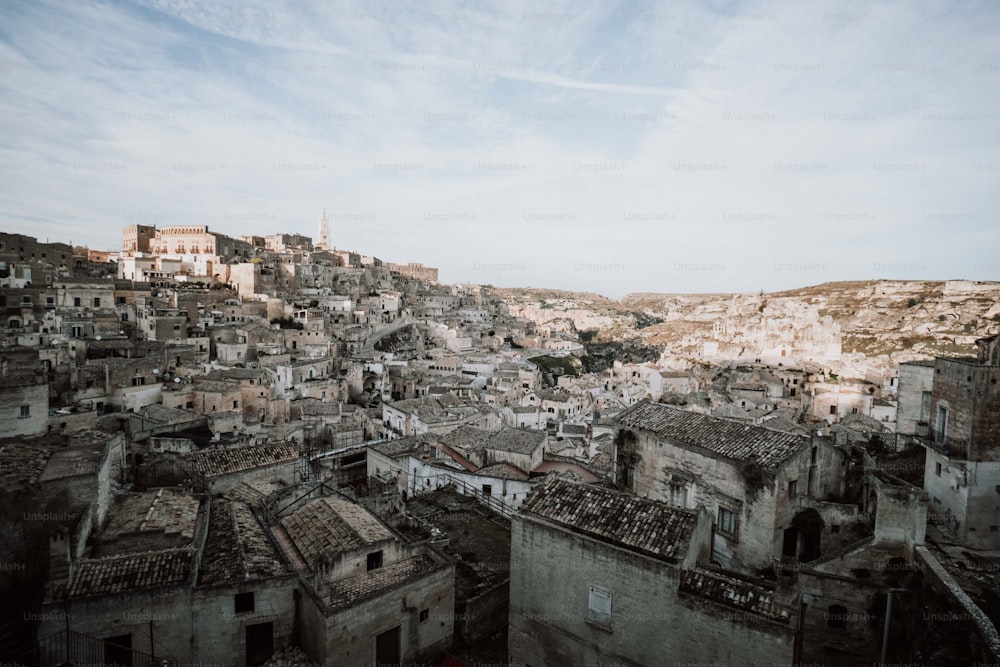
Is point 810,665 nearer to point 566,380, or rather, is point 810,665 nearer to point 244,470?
point 244,470

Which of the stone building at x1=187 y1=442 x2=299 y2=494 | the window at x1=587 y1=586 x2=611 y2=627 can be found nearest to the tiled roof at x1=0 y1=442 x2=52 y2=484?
the stone building at x1=187 y1=442 x2=299 y2=494

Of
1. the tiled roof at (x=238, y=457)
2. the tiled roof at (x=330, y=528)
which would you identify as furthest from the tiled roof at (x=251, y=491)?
the tiled roof at (x=330, y=528)

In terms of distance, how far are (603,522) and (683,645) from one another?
7.86 feet

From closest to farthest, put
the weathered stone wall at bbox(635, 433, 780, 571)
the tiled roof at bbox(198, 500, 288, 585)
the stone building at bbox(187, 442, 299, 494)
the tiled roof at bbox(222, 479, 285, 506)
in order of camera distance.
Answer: the tiled roof at bbox(198, 500, 288, 585) → the weathered stone wall at bbox(635, 433, 780, 571) → the tiled roof at bbox(222, 479, 285, 506) → the stone building at bbox(187, 442, 299, 494)

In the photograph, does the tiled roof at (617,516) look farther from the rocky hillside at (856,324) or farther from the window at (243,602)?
the rocky hillside at (856,324)

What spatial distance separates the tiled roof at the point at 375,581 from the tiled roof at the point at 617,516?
2.61 meters

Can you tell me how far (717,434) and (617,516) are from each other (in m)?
5.13

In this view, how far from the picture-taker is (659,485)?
1460cm

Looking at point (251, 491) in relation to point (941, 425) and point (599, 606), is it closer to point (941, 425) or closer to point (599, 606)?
point (599, 606)

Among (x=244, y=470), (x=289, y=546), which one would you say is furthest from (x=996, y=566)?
(x=244, y=470)

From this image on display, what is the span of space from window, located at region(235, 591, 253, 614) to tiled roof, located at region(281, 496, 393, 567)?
123 cm

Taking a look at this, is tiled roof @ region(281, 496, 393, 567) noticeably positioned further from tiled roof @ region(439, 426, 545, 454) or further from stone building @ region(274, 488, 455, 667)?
tiled roof @ region(439, 426, 545, 454)

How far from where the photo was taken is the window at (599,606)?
9742 mm

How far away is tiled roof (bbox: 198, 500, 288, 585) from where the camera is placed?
33.4ft
